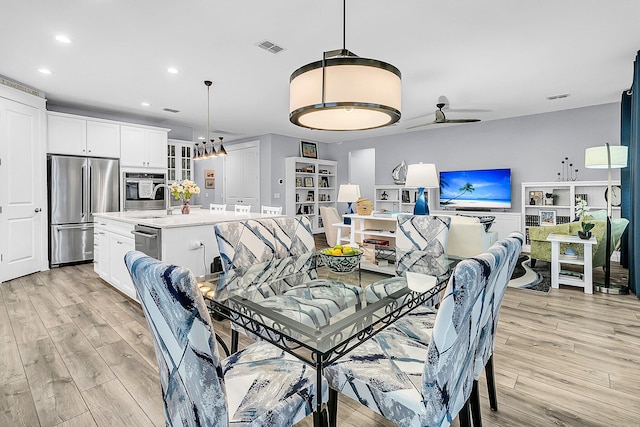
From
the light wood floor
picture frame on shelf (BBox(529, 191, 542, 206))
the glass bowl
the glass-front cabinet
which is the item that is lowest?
the light wood floor

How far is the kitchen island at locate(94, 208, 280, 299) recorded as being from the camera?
2965mm

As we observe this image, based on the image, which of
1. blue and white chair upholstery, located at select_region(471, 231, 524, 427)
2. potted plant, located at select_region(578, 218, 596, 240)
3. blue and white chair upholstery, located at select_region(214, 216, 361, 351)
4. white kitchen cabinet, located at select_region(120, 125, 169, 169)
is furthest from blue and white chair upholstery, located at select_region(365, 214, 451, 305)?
white kitchen cabinet, located at select_region(120, 125, 169, 169)

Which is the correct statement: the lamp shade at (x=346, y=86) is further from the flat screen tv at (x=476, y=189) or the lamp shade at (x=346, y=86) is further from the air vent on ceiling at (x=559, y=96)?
the flat screen tv at (x=476, y=189)

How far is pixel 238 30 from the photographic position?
2.83 meters

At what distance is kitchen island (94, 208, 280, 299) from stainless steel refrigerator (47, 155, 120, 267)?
1.34 m

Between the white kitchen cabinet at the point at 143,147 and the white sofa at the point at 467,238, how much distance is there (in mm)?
5137

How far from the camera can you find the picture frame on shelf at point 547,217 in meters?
5.62

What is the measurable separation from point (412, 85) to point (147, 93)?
364 centimetres

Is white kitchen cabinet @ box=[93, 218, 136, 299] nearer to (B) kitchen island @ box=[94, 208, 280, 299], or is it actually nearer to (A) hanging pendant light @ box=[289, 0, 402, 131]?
(B) kitchen island @ box=[94, 208, 280, 299]

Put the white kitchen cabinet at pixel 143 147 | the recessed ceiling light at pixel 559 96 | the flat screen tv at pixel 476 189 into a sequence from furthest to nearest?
the flat screen tv at pixel 476 189 < the white kitchen cabinet at pixel 143 147 < the recessed ceiling light at pixel 559 96

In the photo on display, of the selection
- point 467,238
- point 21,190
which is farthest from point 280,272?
point 21,190

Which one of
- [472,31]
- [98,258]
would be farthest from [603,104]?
[98,258]

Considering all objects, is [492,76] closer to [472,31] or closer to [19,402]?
[472,31]

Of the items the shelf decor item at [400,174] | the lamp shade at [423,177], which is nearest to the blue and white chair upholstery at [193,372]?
the lamp shade at [423,177]
